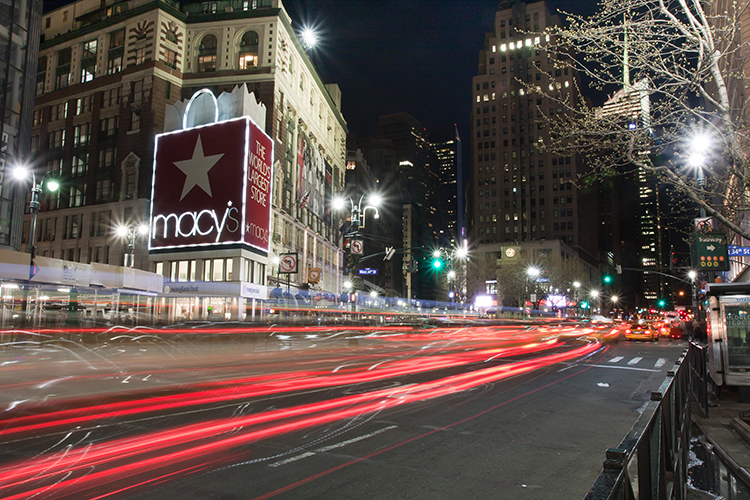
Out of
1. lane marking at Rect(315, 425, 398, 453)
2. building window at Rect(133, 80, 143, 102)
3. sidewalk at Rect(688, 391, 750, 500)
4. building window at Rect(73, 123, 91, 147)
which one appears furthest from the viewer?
building window at Rect(73, 123, 91, 147)

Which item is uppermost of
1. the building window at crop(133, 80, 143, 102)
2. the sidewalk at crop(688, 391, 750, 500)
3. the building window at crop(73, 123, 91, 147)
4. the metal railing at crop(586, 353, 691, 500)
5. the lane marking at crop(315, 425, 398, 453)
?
the building window at crop(133, 80, 143, 102)

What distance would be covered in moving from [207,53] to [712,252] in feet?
188

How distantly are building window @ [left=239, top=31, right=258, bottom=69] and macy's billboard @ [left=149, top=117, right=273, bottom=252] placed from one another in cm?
1274

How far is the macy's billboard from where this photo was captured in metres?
46.7

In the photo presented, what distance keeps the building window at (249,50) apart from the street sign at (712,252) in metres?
52.0

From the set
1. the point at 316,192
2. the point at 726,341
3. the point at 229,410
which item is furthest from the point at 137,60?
the point at 726,341

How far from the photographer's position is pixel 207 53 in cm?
5894

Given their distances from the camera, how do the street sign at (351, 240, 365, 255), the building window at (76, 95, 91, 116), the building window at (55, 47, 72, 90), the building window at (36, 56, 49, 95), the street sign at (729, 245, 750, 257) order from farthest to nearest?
the building window at (36, 56, 49, 95), the building window at (55, 47, 72, 90), the building window at (76, 95, 91, 116), the street sign at (351, 240, 365, 255), the street sign at (729, 245, 750, 257)

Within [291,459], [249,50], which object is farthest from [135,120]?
[291,459]

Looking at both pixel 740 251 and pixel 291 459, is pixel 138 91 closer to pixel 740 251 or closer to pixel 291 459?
Result: pixel 740 251

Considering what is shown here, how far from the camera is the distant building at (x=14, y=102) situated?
3222 cm

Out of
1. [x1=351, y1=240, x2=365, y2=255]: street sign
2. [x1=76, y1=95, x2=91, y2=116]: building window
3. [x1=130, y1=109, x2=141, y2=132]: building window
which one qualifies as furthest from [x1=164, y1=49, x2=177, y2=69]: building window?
[x1=351, y1=240, x2=365, y2=255]: street sign

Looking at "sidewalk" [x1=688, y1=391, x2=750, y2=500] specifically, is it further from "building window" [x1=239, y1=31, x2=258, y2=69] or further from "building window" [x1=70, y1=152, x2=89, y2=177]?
"building window" [x1=70, y1=152, x2=89, y2=177]

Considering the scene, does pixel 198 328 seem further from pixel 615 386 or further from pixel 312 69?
pixel 312 69
